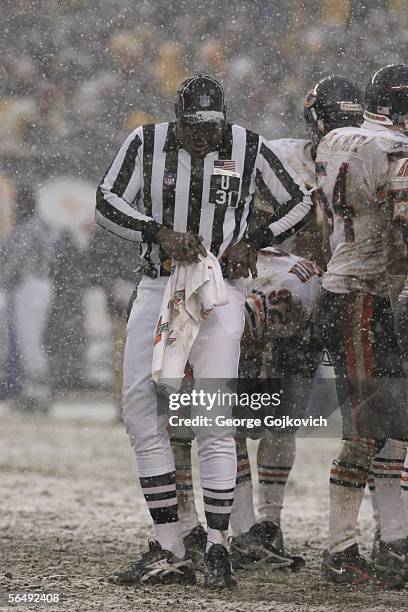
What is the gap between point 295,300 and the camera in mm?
5723

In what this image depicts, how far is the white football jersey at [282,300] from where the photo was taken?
225 inches

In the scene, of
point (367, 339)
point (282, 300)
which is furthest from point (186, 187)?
point (367, 339)

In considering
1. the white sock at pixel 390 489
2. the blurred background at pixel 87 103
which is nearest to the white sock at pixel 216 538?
the white sock at pixel 390 489

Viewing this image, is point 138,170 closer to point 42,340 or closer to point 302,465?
point 302,465

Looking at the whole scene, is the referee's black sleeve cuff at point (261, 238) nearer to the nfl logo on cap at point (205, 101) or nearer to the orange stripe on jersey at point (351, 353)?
the orange stripe on jersey at point (351, 353)

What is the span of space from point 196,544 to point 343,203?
5.61ft

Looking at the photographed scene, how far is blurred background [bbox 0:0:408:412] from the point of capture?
9.95m

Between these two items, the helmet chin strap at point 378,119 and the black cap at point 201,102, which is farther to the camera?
the helmet chin strap at point 378,119

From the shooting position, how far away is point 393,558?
5387 mm

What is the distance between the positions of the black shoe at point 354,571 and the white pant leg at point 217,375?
0.55 meters

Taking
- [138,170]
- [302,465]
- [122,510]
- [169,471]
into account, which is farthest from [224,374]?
[302,465]

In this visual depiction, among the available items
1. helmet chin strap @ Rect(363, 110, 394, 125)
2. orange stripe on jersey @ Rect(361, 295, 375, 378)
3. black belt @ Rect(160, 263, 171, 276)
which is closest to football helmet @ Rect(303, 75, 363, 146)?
helmet chin strap @ Rect(363, 110, 394, 125)

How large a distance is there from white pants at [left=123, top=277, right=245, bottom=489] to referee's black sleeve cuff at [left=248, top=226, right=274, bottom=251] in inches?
10.1

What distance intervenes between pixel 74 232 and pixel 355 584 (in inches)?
214
